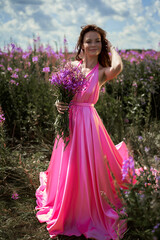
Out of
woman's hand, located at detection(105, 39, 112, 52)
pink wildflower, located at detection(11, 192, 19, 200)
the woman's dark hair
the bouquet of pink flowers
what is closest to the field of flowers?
pink wildflower, located at detection(11, 192, 19, 200)

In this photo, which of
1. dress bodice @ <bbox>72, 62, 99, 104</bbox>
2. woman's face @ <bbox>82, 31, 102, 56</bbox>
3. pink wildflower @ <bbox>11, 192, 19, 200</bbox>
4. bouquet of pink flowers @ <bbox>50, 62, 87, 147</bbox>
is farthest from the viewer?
pink wildflower @ <bbox>11, 192, 19, 200</bbox>

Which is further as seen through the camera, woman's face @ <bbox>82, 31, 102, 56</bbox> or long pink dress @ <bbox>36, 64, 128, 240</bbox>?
woman's face @ <bbox>82, 31, 102, 56</bbox>

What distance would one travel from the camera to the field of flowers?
1.67 m

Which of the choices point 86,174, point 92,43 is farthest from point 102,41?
point 86,174

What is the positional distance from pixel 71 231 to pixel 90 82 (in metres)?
1.43

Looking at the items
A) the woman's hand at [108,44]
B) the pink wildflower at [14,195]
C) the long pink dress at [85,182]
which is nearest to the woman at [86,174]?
the long pink dress at [85,182]

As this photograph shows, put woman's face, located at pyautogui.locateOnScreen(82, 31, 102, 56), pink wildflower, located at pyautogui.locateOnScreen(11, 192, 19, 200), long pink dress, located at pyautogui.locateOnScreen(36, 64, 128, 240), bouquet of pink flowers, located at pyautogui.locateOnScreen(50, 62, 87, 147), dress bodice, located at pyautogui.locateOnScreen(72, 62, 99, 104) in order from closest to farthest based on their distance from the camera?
bouquet of pink flowers, located at pyautogui.locateOnScreen(50, 62, 87, 147), long pink dress, located at pyautogui.locateOnScreen(36, 64, 128, 240), dress bodice, located at pyautogui.locateOnScreen(72, 62, 99, 104), woman's face, located at pyautogui.locateOnScreen(82, 31, 102, 56), pink wildflower, located at pyautogui.locateOnScreen(11, 192, 19, 200)

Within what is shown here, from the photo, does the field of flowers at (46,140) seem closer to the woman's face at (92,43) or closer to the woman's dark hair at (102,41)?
the woman's face at (92,43)

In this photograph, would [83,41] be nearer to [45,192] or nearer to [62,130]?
[62,130]

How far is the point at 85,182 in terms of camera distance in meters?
2.16

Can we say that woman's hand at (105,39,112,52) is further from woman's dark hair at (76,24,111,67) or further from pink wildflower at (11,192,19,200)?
pink wildflower at (11,192,19,200)

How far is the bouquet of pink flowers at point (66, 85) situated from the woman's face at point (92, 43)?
45 centimetres

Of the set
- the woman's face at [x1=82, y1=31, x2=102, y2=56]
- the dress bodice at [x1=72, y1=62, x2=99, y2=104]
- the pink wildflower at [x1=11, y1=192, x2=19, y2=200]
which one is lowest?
the pink wildflower at [x1=11, y1=192, x2=19, y2=200]

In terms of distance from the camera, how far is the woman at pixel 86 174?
84.8 inches
